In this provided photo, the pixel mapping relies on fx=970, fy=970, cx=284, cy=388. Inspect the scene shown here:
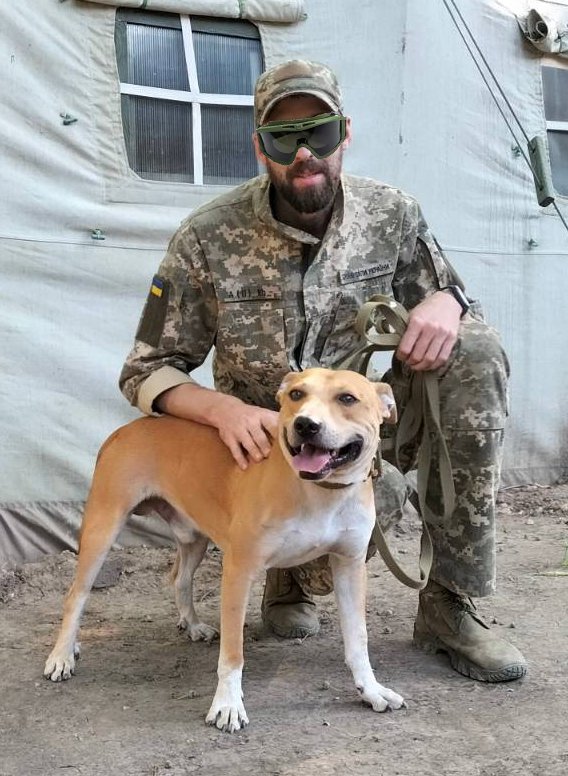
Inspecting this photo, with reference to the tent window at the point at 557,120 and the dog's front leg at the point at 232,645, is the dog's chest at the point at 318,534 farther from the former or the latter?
the tent window at the point at 557,120

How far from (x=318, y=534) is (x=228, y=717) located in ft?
1.80

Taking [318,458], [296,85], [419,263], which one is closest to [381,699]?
[318,458]

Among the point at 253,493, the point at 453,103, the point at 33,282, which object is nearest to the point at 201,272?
the point at 253,493

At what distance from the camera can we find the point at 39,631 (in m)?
3.60

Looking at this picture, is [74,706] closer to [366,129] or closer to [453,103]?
[366,129]

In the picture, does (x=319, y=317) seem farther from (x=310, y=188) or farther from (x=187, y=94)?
(x=187, y=94)

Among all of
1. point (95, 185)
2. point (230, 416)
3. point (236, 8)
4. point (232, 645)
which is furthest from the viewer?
point (236, 8)

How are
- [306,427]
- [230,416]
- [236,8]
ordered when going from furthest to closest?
[236,8], [230,416], [306,427]

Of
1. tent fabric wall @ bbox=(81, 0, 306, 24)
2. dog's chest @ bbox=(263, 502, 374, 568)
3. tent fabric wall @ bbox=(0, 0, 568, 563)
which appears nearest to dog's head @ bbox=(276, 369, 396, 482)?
dog's chest @ bbox=(263, 502, 374, 568)

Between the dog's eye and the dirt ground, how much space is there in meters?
0.90

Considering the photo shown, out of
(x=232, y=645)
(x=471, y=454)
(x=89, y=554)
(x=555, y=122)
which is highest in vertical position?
(x=555, y=122)

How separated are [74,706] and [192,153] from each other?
2.77m

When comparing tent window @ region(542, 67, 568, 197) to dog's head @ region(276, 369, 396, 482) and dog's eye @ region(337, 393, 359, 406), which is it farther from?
dog's eye @ region(337, 393, 359, 406)

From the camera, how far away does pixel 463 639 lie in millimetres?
3037
